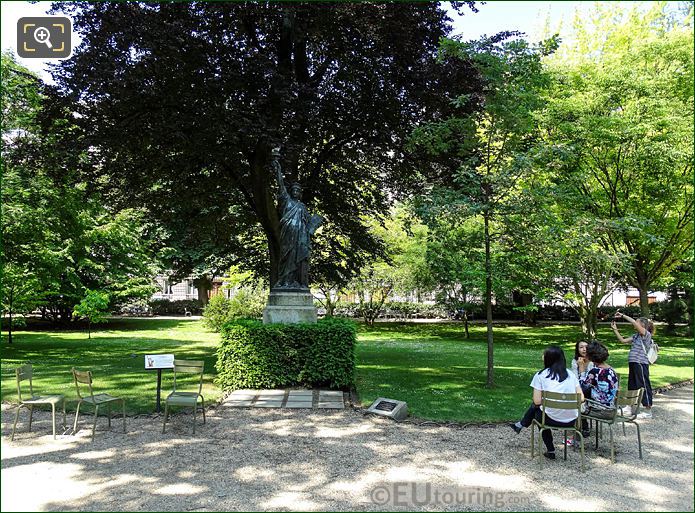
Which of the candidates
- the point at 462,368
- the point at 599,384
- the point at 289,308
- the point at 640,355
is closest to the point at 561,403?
the point at 599,384

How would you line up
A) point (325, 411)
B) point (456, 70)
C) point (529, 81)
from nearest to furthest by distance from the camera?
1. point (325, 411)
2. point (529, 81)
3. point (456, 70)

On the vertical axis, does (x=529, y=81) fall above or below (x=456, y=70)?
below

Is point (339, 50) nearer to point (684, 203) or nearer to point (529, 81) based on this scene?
point (529, 81)

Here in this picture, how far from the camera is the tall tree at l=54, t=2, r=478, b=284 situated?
472 inches

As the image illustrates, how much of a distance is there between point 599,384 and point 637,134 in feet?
39.2

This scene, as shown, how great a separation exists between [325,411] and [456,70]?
32.5 ft

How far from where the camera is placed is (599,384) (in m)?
7.84

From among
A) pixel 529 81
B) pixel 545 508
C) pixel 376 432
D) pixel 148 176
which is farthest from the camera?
pixel 148 176

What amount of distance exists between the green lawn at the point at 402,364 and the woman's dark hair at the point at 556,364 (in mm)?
2294

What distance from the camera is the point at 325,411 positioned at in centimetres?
955

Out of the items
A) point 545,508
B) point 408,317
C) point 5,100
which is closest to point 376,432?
point 545,508

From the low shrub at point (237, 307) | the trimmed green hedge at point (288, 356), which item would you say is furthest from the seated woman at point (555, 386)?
the low shrub at point (237, 307)

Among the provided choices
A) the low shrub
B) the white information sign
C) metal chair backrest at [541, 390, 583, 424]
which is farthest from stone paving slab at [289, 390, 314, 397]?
the low shrub

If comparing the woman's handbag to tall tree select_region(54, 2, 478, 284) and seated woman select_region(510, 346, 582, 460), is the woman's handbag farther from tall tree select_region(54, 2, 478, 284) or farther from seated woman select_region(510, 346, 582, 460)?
tall tree select_region(54, 2, 478, 284)
